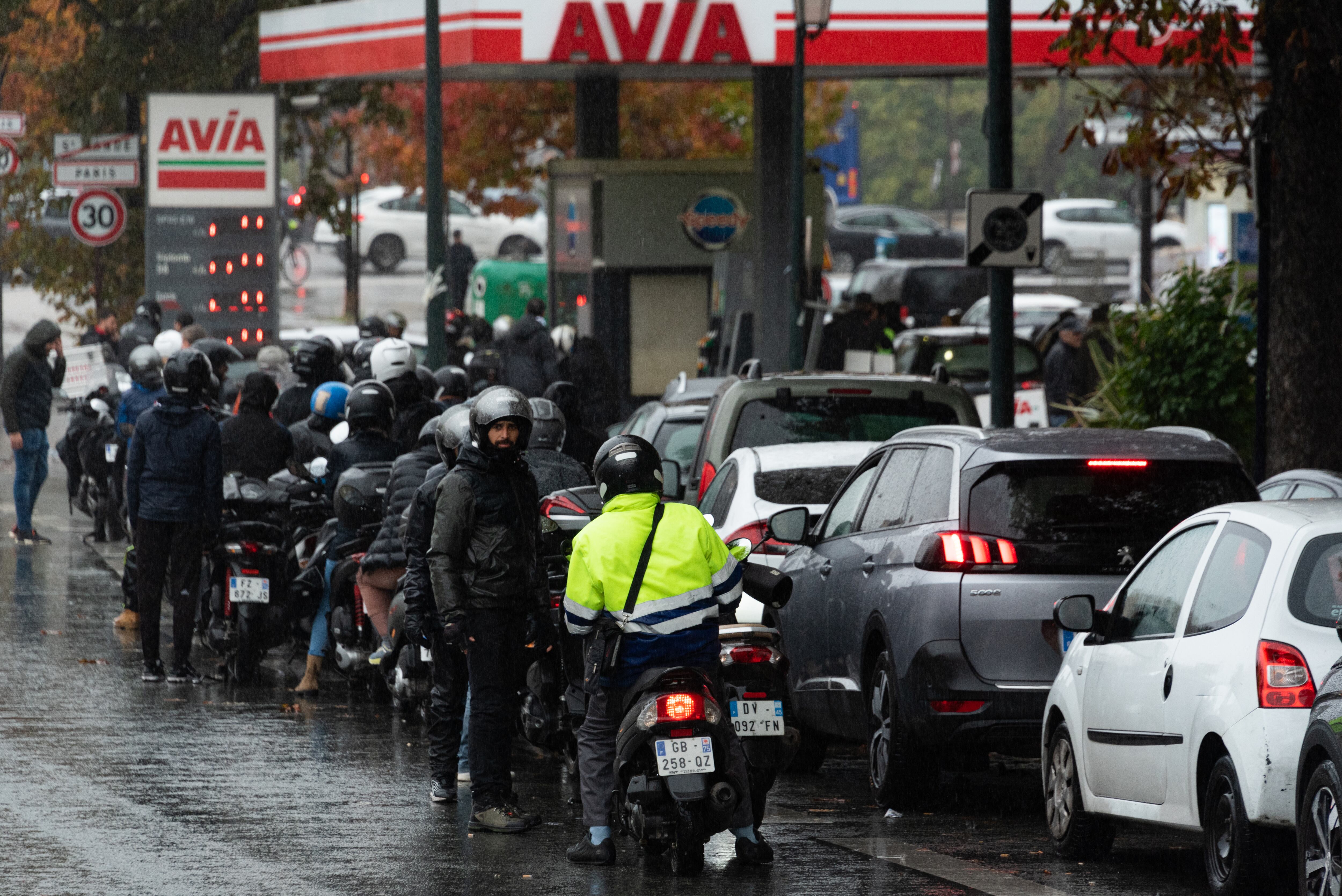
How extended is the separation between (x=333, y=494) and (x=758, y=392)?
97.7 inches

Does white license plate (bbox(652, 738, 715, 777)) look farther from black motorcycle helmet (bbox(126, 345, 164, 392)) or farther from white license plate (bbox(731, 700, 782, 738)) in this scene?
black motorcycle helmet (bbox(126, 345, 164, 392))

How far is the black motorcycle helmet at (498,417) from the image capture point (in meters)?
9.34

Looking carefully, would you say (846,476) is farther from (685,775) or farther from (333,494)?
(685,775)

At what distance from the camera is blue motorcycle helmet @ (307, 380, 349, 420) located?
595 inches

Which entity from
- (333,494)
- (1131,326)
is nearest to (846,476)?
(333,494)

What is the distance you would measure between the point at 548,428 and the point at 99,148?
58.3 ft

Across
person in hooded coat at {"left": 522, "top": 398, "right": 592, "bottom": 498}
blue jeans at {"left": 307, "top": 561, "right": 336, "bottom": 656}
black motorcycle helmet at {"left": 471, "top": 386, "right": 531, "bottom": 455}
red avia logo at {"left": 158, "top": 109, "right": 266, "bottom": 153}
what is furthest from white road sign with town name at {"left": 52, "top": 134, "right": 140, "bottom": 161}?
black motorcycle helmet at {"left": 471, "top": 386, "right": 531, "bottom": 455}

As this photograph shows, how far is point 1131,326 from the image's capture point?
1814cm

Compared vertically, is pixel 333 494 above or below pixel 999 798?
above

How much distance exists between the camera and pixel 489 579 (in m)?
9.31

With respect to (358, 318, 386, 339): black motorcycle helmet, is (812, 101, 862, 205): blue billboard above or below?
above

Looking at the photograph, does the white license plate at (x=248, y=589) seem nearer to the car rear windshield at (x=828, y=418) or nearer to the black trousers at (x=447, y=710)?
the car rear windshield at (x=828, y=418)

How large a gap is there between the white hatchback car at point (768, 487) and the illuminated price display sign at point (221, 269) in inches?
633

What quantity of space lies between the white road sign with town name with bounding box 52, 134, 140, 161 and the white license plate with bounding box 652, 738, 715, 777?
69.0 feet
